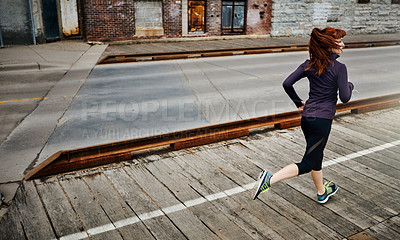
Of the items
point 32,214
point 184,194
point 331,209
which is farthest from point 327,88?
point 32,214

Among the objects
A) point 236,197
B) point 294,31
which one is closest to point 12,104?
point 236,197

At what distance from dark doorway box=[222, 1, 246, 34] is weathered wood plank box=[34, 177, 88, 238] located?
20.9m

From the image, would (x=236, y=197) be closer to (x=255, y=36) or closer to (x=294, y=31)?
(x=255, y=36)

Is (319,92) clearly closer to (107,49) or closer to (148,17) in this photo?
(107,49)

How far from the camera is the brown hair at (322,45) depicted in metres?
3.86

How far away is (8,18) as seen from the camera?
18.6 metres

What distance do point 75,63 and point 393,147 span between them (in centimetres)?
1297

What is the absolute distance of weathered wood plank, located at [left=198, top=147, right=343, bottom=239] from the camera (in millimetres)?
3949

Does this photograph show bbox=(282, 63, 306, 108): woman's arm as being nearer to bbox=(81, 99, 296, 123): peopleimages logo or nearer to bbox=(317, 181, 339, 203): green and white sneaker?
bbox=(317, 181, 339, 203): green and white sneaker

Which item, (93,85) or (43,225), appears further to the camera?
(93,85)

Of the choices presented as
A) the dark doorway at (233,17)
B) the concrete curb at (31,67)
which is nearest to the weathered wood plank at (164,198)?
the concrete curb at (31,67)

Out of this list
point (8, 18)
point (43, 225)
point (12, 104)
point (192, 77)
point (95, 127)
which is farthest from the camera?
point (8, 18)

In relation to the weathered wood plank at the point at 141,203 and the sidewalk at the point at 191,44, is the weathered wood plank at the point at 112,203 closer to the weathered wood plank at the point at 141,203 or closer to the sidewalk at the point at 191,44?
the weathered wood plank at the point at 141,203

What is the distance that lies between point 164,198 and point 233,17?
70.5 feet
